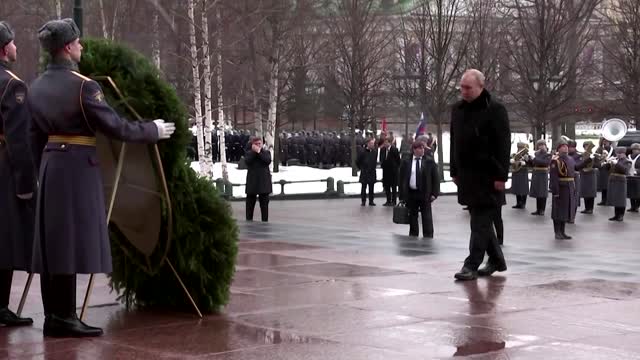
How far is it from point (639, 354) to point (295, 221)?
1571 centimetres

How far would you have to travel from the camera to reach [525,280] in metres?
11.0

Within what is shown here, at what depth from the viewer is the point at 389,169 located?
2945 cm

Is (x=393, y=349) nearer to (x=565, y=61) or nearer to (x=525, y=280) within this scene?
(x=525, y=280)

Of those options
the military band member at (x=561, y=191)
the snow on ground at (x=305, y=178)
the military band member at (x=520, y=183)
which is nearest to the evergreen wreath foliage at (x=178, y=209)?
the military band member at (x=561, y=191)

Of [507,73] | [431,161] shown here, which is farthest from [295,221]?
[507,73]

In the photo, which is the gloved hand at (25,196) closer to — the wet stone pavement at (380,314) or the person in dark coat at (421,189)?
the wet stone pavement at (380,314)

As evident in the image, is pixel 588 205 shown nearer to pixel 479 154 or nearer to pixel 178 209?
pixel 479 154

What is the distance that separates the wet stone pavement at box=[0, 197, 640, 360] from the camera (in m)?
7.08

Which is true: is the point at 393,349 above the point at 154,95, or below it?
below

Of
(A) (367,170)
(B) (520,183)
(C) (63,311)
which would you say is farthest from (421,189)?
(C) (63,311)

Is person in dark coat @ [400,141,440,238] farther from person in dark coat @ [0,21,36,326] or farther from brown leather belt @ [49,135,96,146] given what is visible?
brown leather belt @ [49,135,96,146]

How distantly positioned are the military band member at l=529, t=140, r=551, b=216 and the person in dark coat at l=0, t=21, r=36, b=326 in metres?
19.0

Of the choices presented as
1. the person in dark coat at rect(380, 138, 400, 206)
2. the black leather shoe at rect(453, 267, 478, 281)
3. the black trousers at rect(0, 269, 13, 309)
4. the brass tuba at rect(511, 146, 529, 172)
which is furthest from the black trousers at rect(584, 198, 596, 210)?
the black trousers at rect(0, 269, 13, 309)

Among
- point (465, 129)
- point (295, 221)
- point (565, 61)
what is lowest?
point (295, 221)
